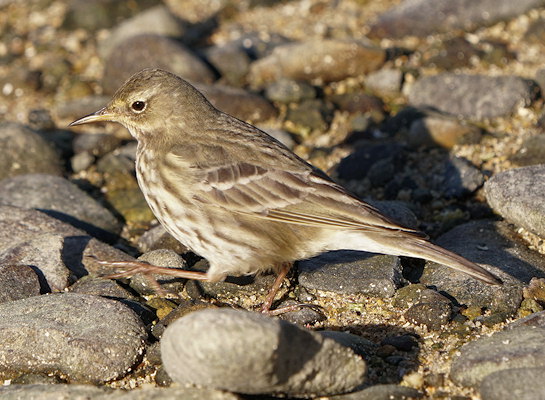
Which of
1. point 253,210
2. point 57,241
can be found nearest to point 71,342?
point 57,241

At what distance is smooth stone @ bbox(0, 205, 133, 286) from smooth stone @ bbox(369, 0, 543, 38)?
243 inches

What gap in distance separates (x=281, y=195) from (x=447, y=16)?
21.4ft

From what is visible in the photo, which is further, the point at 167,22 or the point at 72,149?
the point at 167,22

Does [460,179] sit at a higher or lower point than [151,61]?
lower

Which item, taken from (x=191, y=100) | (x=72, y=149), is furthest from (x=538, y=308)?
(x=72, y=149)

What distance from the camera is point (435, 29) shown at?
39.9 feet

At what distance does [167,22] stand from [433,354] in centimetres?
830

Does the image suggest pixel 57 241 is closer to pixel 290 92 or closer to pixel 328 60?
pixel 290 92

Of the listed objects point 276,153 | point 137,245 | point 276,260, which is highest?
point 276,153

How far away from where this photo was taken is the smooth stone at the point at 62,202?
28.4ft

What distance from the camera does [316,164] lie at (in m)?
9.79

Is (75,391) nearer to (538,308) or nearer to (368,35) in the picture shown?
(538,308)

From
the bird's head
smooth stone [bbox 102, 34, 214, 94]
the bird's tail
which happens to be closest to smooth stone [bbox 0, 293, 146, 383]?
the bird's head

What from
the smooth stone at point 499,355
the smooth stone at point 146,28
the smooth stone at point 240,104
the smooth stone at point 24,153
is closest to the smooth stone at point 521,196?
the smooth stone at point 499,355
